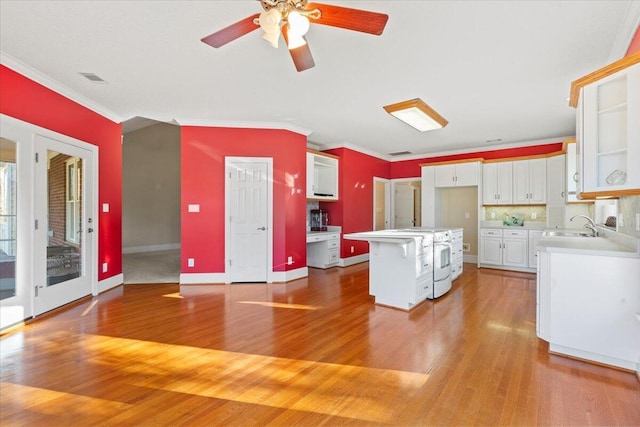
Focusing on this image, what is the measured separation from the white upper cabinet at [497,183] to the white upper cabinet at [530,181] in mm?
84

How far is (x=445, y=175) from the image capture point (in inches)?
264

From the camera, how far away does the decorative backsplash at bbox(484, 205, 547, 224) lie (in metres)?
6.09

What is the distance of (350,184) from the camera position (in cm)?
668

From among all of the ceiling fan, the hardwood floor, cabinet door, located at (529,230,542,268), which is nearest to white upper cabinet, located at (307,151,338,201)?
the hardwood floor

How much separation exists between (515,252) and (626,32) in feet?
13.9

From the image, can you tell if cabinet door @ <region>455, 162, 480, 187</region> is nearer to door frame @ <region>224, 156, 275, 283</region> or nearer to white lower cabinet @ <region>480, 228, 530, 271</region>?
white lower cabinet @ <region>480, 228, 530, 271</region>

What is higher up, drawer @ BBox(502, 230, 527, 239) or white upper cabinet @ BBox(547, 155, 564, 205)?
white upper cabinet @ BBox(547, 155, 564, 205)

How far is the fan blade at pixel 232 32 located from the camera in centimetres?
197

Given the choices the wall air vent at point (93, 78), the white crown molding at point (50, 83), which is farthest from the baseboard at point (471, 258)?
the white crown molding at point (50, 83)

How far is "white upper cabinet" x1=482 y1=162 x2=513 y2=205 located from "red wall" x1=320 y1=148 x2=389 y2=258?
2.32m

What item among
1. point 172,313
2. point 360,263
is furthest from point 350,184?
point 172,313

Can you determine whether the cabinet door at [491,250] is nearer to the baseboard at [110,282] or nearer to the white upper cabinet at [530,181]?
the white upper cabinet at [530,181]

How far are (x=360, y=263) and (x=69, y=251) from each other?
16.4 ft

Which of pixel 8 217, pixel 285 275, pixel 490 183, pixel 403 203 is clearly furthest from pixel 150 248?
pixel 490 183
